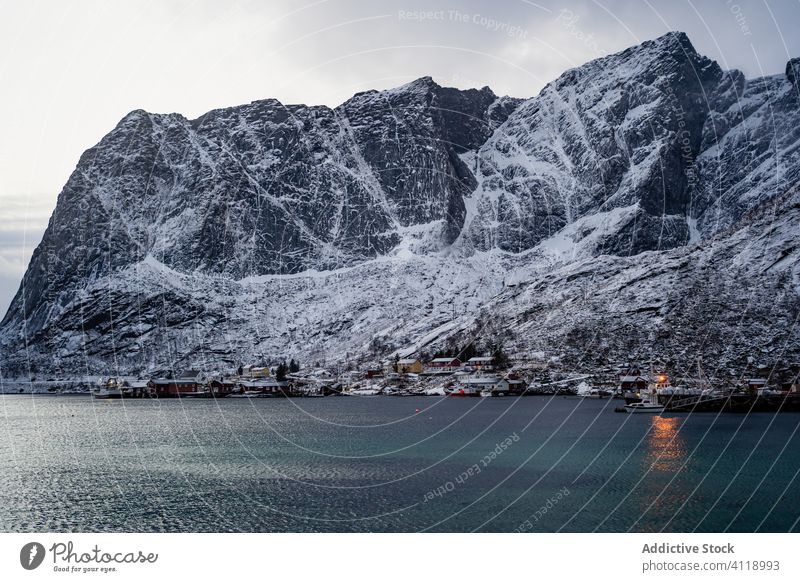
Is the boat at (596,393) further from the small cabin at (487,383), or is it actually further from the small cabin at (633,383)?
the small cabin at (487,383)

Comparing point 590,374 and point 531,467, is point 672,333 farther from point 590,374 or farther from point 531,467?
point 531,467

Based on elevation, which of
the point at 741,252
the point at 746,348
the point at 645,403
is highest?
the point at 741,252

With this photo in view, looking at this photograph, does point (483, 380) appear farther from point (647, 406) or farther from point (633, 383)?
point (647, 406)

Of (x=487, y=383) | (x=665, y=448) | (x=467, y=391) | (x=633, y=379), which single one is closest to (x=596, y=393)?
(x=633, y=379)

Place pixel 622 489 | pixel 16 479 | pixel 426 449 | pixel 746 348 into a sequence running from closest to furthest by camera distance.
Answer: pixel 622 489 < pixel 16 479 < pixel 426 449 < pixel 746 348

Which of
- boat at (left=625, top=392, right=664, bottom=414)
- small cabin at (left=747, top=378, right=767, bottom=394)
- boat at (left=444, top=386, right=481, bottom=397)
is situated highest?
small cabin at (left=747, top=378, right=767, bottom=394)

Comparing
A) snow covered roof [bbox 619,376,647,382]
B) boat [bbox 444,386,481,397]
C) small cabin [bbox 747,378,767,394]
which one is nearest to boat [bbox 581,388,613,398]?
snow covered roof [bbox 619,376,647,382]

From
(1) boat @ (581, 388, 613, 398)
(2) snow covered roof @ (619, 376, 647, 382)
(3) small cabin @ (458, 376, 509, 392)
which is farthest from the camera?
(3) small cabin @ (458, 376, 509, 392)

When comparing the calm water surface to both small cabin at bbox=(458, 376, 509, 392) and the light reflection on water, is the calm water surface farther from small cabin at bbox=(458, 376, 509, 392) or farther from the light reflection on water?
small cabin at bbox=(458, 376, 509, 392)

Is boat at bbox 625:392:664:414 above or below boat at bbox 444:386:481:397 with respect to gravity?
above
